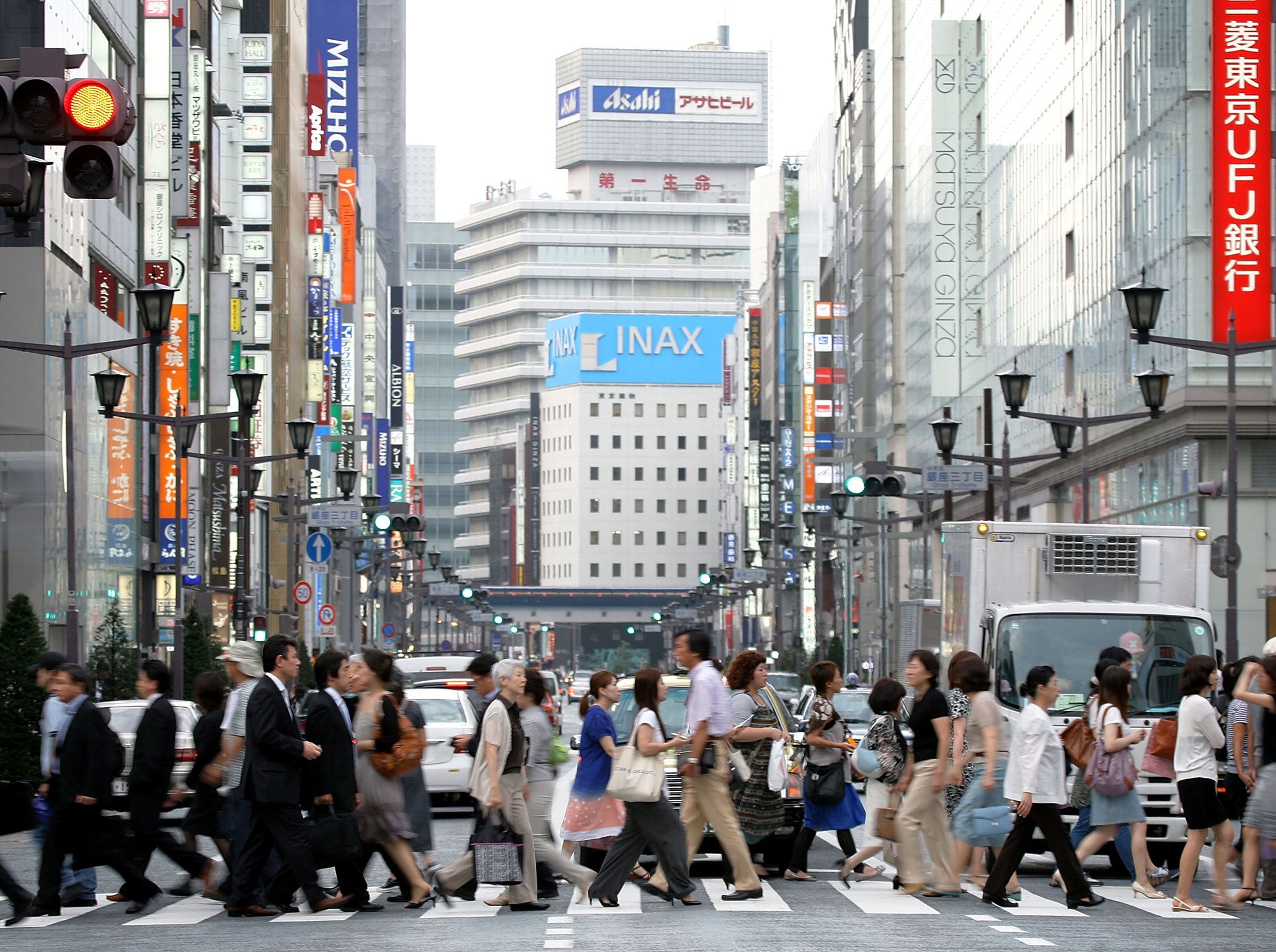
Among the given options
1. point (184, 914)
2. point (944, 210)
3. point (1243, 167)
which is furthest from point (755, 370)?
point (184, 914)

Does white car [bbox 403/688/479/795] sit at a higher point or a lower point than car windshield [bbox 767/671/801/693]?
higher

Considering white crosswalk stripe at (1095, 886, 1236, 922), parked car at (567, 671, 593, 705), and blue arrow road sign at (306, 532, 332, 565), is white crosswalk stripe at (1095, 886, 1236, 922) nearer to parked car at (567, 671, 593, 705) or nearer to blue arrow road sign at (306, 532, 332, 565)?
blue arrow road sign at (306, 532, 332, 565)

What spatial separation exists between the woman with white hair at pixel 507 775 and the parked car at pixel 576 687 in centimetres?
7052

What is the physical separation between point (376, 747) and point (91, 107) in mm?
5325

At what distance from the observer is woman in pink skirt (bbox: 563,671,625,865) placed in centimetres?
1480

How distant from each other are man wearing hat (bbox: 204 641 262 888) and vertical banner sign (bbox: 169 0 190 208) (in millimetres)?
38630

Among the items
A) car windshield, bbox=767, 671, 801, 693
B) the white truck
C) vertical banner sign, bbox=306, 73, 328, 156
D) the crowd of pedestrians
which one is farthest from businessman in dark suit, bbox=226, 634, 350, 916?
vertical banner sign, bbox=306, 73, 328, 156

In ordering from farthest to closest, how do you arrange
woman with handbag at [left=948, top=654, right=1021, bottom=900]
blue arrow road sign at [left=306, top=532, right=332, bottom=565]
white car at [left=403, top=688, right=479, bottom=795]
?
blue arrow road sign at [left=306, top=532, right=332, bottom=565] < white car at [left=403, top=688, right=479, bottom=795] < woman with handbag at [left=948, top=654, right=1021, bottom=900]

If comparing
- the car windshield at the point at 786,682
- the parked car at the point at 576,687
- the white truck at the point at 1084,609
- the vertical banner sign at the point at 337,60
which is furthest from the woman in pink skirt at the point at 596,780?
the vertical banner sign at the point at 337,60

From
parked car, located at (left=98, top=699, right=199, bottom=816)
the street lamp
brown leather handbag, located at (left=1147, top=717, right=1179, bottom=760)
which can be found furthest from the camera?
the street lamp

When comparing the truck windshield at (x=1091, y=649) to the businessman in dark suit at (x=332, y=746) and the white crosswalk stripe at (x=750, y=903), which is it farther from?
the businessman in dark suit at (x=332, y=746)

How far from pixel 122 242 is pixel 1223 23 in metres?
23.3

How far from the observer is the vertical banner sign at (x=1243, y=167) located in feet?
131

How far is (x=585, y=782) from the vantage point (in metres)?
15.0
